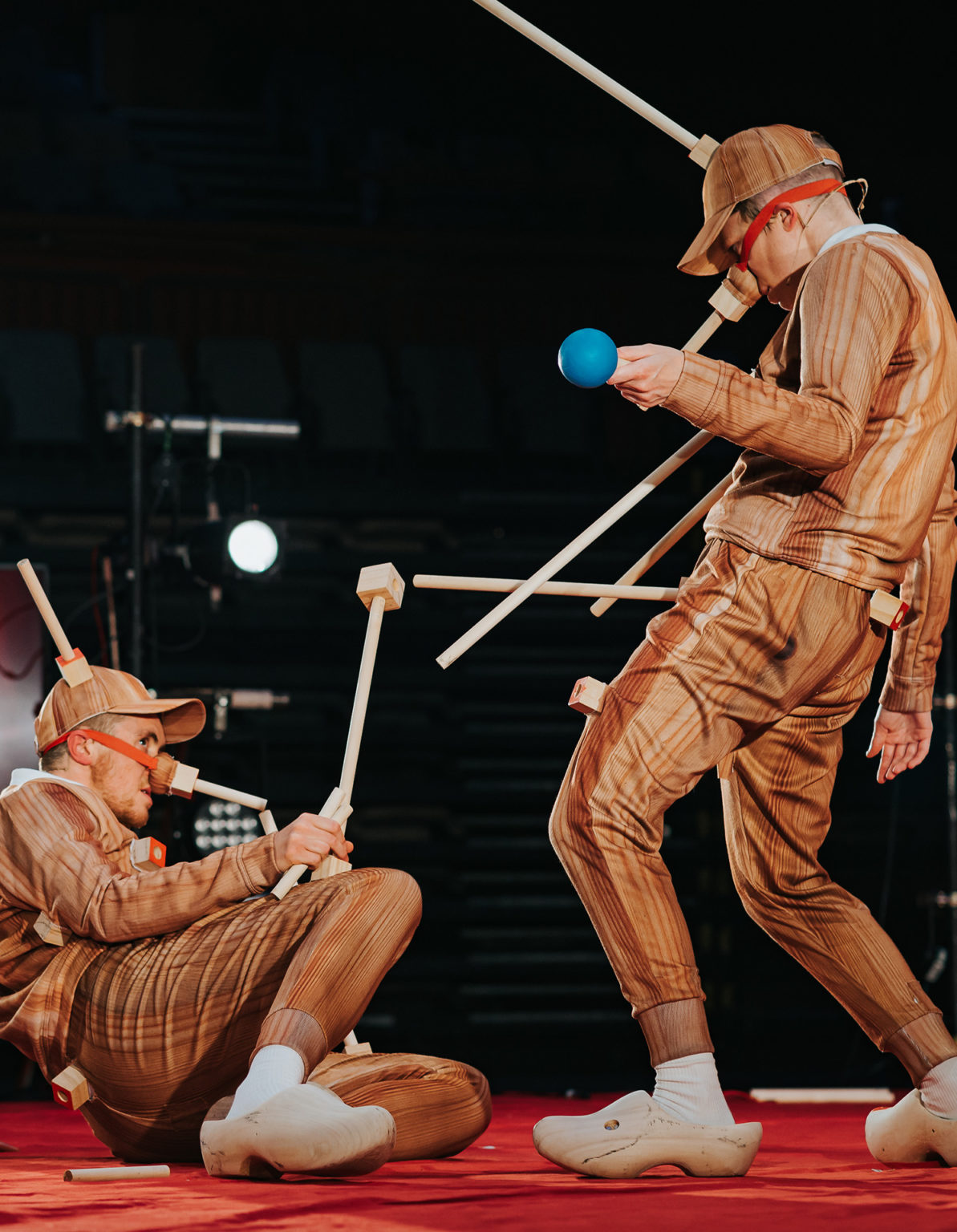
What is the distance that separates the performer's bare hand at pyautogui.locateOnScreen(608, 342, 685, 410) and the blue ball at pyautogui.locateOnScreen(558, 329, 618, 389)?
43 millimetres

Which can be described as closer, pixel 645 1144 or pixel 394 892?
pixel 645 1144

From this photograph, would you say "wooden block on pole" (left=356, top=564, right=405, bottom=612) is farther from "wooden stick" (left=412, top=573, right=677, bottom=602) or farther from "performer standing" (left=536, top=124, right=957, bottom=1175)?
"performer standing" (left=536, top=124, right=957, bottom=1175)

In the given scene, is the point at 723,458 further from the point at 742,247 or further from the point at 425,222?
the point at 742,247

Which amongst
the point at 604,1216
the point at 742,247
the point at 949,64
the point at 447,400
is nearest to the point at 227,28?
the point at 447,400

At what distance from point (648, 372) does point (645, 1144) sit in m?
0.92

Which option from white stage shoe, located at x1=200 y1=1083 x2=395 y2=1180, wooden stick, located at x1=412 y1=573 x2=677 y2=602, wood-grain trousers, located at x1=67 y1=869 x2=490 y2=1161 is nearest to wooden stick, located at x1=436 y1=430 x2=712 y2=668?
wooden stick, located at x1=412 y1=573 x2=677 y2=602

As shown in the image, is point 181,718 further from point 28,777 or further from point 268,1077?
point 268,1077

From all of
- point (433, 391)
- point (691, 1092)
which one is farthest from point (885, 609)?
point (433, 391)

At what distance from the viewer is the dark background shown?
5.15 m

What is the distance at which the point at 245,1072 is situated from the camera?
2221 millimetres

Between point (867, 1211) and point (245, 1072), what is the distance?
943 millimetres

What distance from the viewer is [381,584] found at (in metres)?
2.45

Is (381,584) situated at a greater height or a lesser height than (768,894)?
greater

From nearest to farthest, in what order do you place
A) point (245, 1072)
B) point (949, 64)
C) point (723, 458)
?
point (245, 1072) → point (723, 458) → point (949, 64)
